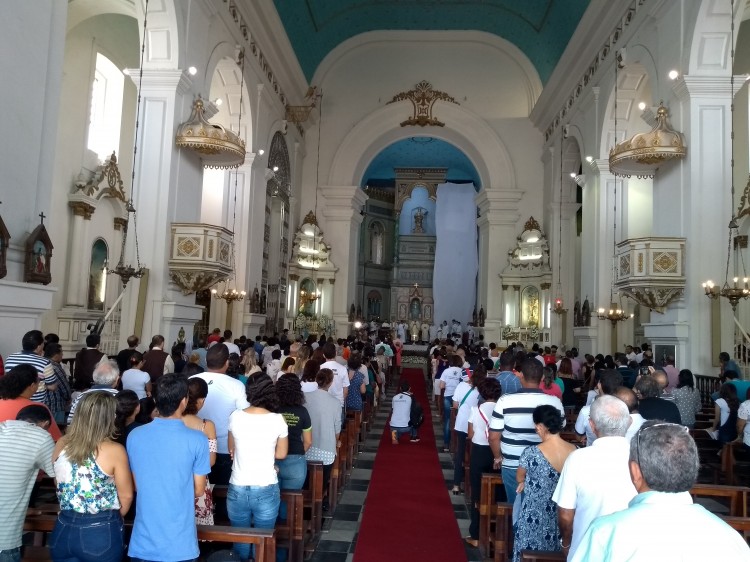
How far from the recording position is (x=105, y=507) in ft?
9.04

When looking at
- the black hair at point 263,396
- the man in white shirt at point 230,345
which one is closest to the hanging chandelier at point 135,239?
the man in white shirt at point 230,345

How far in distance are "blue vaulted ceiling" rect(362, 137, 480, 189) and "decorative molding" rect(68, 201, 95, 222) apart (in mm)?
15849

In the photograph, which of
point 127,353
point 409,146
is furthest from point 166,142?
point 409,146

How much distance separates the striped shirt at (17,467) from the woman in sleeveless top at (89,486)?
0.70 ft

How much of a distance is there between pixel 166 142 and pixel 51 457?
819cm

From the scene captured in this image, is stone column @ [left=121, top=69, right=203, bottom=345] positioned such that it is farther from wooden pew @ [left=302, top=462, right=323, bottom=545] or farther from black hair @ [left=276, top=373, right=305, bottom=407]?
black hair @ [left=276, top=373, right=305, bottom=407]

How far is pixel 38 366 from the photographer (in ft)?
16.6

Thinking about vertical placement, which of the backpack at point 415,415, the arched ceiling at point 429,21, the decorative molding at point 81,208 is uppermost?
the arched ceiling at point 429,21

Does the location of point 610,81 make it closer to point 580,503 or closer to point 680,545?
point 580,503

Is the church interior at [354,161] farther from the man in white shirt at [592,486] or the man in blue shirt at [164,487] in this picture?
the man in white shirt at [592,486]

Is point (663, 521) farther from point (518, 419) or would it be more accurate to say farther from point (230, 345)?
point (230, 345)

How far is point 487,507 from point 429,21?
19.7 metres

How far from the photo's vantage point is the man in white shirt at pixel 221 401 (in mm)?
4246

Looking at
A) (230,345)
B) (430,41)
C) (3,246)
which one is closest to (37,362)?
(3,246)
